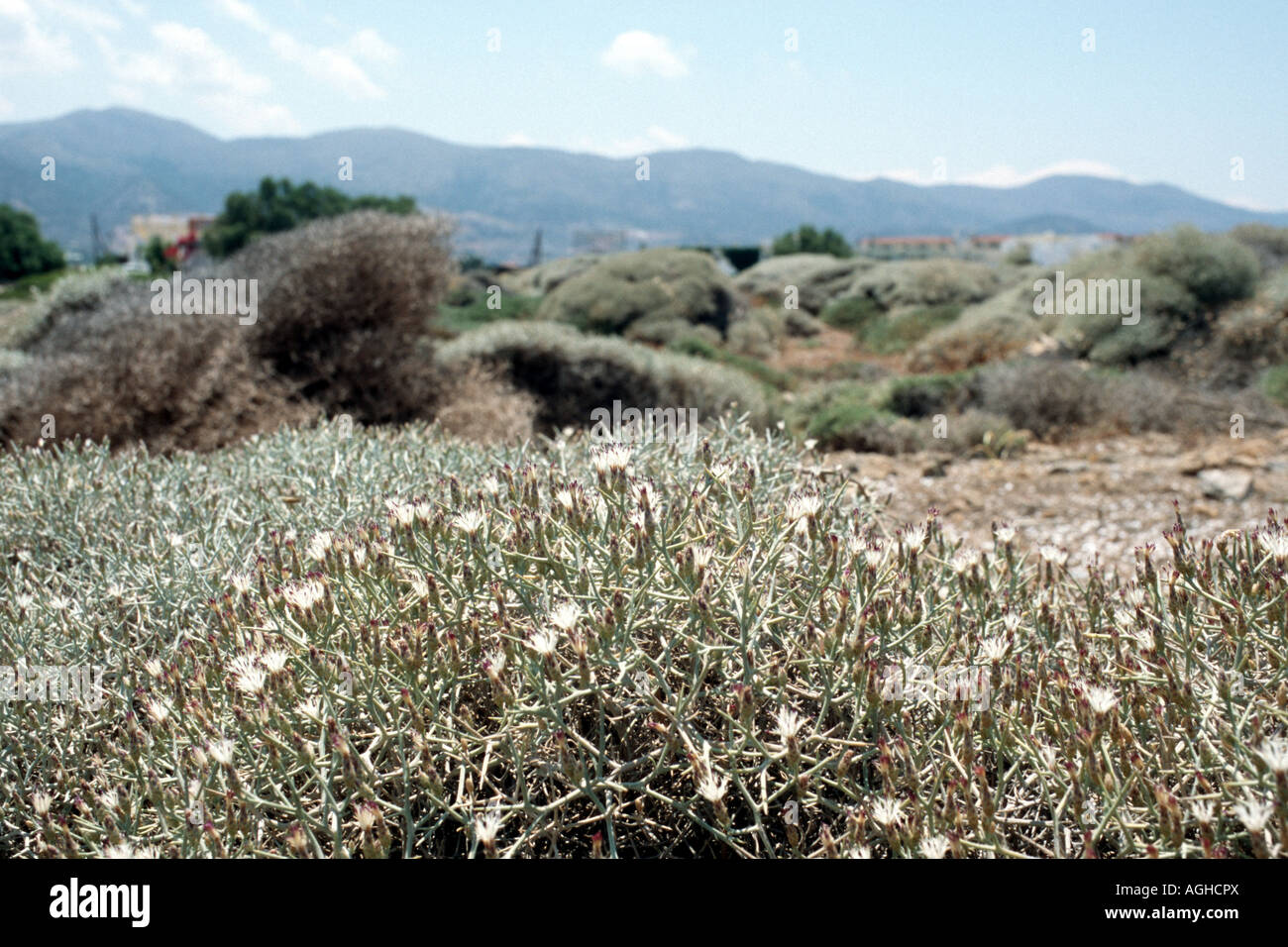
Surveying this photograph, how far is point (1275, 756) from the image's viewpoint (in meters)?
1.28

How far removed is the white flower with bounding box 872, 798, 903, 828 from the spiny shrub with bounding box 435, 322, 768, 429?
26.7 feet

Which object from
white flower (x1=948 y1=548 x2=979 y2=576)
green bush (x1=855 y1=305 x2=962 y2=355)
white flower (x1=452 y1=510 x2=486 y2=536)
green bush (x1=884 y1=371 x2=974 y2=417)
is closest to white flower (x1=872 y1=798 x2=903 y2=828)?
white flower (x1=948 y1=548 x2=979 y2=576)

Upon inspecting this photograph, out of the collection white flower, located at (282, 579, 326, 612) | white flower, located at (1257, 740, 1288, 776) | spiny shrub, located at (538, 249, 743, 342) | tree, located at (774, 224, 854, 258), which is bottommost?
white flower, located at (1257, 740, 1288, 776)

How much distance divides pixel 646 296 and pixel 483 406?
10.1 m

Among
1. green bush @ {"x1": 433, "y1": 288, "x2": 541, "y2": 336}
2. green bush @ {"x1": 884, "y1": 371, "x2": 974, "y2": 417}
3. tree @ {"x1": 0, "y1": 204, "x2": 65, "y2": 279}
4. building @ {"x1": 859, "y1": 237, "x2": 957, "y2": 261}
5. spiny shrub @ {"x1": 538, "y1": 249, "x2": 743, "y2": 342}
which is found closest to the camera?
green bush @ {"x1": 884, "y1": 371, "x2": 974, "y2": 417}

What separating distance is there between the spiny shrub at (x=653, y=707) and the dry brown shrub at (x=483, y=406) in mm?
5279

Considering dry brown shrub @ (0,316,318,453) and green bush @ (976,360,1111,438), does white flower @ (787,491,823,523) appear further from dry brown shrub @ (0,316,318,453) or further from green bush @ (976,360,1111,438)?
green bush @ (976,360,1111,438)

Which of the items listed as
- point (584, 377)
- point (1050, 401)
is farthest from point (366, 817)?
point (1050, 401)

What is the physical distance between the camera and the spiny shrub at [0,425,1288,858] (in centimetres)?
143

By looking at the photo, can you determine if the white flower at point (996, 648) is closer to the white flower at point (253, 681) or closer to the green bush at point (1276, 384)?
the white flower at point (253, 681)

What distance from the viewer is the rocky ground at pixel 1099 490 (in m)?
5.11
